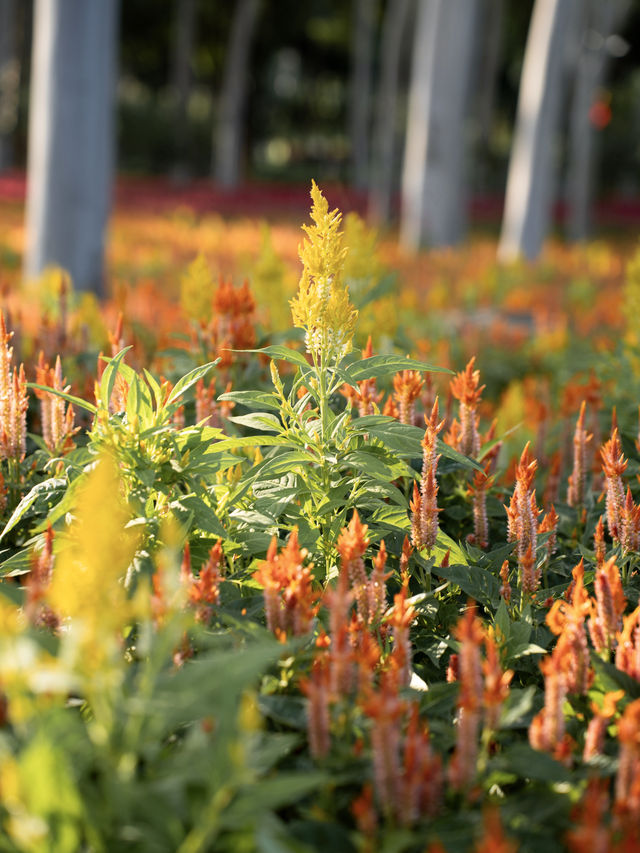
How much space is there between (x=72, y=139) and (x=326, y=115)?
146 feet

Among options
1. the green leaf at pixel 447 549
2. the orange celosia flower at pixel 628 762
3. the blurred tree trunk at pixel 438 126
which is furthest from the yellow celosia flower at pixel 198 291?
the blurred tree trunk at pixel 438 126

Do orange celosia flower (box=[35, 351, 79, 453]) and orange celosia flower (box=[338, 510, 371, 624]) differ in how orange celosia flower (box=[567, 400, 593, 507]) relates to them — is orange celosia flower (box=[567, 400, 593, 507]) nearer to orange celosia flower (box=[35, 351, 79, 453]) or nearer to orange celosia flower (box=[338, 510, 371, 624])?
orange celosia flower (box=[338, 510, 371, 624])

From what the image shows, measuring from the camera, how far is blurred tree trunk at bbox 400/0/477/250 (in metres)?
12.5

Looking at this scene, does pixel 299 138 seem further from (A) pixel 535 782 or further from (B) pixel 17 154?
(A) pixel 535 782

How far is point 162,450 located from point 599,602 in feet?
3.17

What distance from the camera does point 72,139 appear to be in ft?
23.4

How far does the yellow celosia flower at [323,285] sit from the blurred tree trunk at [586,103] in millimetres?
17499

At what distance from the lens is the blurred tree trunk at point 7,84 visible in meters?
27.9

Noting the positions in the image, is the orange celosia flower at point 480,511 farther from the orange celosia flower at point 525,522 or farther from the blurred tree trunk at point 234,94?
the blurred tree trunk at point 234,94

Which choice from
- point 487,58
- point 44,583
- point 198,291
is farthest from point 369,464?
point 487,58

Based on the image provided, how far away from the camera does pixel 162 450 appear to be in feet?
6.18

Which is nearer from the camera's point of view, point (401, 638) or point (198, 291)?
point (401, 638)

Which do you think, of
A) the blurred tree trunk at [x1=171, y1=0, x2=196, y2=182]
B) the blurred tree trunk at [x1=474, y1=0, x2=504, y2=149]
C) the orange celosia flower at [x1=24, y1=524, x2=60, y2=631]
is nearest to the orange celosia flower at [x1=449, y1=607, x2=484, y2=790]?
the orange celosia flower at [x1=24, y1=524, x2=60, y2=631]

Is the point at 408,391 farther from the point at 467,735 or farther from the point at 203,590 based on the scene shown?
the point at 467,735
